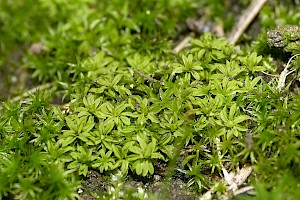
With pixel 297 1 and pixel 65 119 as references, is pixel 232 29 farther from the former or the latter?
pixel 65 119

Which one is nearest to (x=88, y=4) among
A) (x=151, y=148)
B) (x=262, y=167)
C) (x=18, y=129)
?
(x=18, y=129)

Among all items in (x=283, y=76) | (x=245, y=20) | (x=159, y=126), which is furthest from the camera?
(x=245, y=20)

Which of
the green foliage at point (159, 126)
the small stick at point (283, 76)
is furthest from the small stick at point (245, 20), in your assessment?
the small stick at point (283, 76)

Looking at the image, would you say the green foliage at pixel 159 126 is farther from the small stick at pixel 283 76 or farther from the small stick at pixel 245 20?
the small stick at pixel 245 20

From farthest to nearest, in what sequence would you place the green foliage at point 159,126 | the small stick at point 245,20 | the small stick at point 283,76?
the small stick at point 245,20 < the small stick at point 283,76 < the green foliage at point 159,126

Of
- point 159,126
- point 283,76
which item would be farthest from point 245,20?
point 159,126

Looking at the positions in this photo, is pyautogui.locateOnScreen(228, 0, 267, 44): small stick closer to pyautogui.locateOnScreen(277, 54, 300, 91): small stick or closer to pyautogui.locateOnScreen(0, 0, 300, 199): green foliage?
pyautogui.locateOnScreen(0, 0, 300, 199): green foliage

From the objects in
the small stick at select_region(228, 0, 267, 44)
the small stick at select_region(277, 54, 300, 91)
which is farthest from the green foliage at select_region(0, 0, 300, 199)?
the small stick at select_region(228, 0, 267, 44)

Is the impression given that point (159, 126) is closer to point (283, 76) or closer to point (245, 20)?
point (283, 76)
